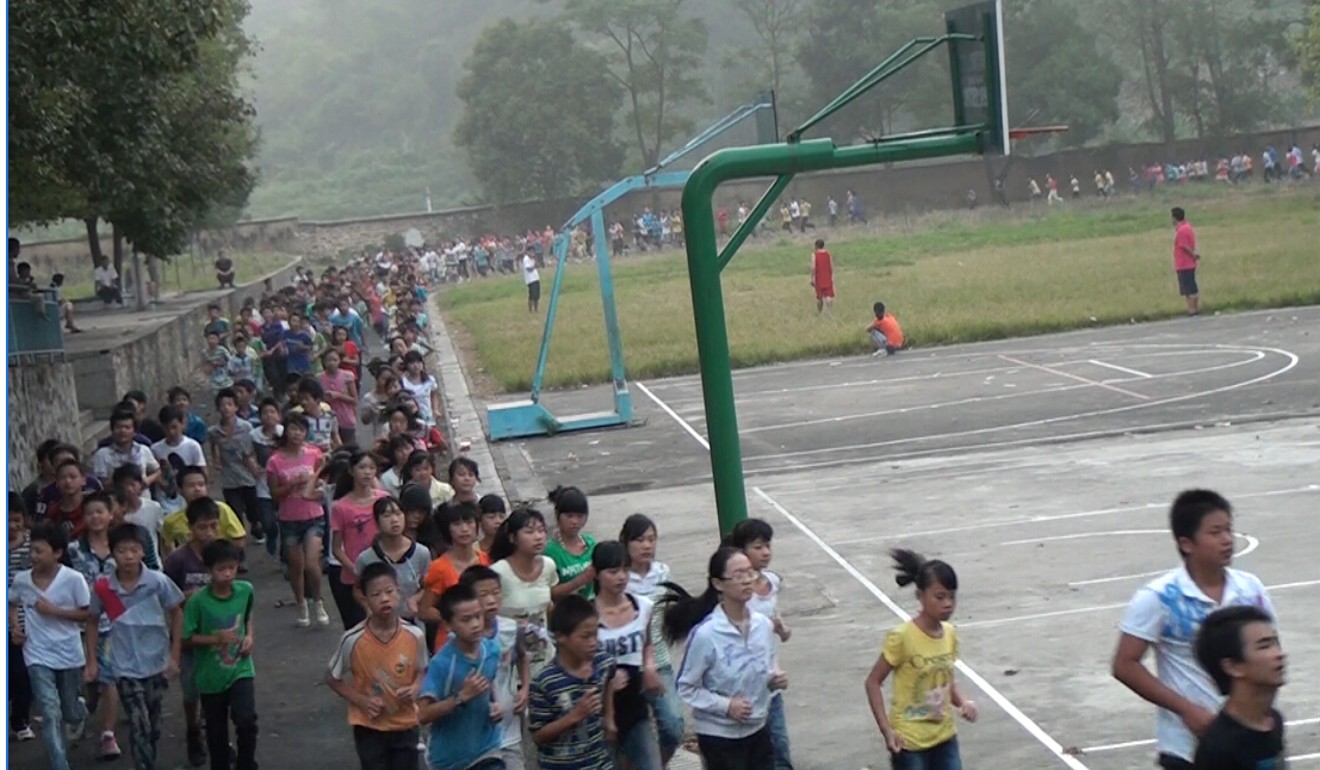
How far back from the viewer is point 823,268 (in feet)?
116

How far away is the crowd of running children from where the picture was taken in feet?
21.4

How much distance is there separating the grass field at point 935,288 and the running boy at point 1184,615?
23.3 meters

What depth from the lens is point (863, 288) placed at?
42219 millimetres

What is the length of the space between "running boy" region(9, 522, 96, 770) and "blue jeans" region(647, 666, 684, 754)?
345 cm

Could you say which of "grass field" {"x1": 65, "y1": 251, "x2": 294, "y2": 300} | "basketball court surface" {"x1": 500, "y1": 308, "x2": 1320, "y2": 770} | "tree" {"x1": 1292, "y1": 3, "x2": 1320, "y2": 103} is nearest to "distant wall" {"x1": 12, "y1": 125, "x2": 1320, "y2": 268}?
"grass field" {"x1": 65, "y1": 251, "x2": 294, "y2": 300}

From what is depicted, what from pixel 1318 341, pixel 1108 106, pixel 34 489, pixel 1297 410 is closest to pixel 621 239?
pixel 1108 106

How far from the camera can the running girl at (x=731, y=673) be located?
779 cm

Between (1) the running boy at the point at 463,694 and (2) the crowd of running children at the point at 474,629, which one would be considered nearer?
(2) the crowd of running children at the point at 474,629

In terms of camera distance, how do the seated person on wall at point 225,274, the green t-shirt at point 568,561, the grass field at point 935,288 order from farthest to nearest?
the seated person on wall at point 225,274 → the grass field at point 935,288 → the green t-shirt at point 568,561

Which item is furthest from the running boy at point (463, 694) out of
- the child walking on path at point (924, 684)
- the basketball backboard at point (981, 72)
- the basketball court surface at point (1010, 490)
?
the basketball backboard at point (981, 72)

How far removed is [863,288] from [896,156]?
3123 cm

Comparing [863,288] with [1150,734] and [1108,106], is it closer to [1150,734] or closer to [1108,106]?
[1150,734]

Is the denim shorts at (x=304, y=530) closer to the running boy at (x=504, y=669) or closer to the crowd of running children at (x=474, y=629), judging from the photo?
the crowd of running children at (x=474, y=629)

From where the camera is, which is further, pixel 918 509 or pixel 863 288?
pixel 863 288
